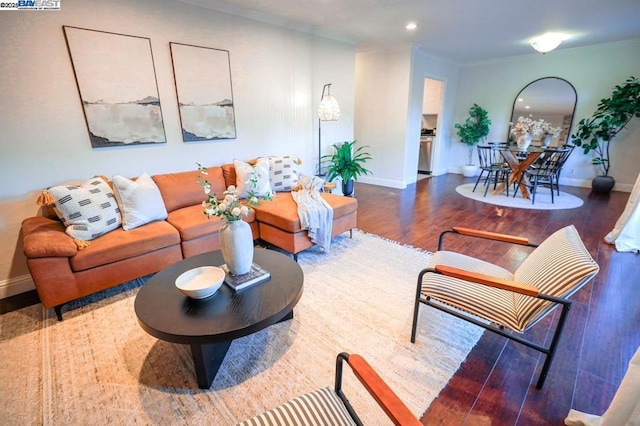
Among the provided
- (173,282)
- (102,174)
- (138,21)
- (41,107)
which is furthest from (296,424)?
(138,21)

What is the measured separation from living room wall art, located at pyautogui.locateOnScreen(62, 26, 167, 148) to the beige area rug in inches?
61.1

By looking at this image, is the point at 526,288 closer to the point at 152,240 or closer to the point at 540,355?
the point at 540,355

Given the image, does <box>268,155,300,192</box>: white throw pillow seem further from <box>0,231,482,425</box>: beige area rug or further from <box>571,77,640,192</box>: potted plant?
<box>571,77,640,192</box>: potted plant

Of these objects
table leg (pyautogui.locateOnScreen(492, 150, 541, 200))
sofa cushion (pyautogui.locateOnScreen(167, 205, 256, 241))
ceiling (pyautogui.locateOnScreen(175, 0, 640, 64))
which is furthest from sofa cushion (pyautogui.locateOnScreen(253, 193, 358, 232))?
table leg (pyautogui.locateOnScreen(492, 150, 541, 200))

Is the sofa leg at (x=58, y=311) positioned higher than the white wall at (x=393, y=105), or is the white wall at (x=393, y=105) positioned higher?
the white wall at (x=393, y=105)

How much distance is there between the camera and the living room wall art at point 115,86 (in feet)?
8.34

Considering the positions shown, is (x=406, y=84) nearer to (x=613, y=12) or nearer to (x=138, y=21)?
(x=613, y=12)

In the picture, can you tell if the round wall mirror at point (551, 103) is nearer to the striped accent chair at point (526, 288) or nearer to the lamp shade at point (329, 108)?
the lamp shade at point (329, 108)

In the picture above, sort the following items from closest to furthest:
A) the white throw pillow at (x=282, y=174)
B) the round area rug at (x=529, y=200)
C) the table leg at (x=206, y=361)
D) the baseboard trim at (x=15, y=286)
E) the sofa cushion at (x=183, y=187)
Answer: the table leg at (x=206, y=361), the baseboard trim at (x=15, y=286), the sofa cushion at (x=183, y=187), the white throw pillow at (x=282, y=174), the round area rug at (x=529, y=200)

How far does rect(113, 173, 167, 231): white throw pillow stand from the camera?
98.8 inches

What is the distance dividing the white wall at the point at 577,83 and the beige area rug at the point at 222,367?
5.92 metres

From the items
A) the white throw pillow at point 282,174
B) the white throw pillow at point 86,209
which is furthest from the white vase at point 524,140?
the white throw pillow at point 86,209

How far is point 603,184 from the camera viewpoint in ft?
17.4

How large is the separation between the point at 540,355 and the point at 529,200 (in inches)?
158
